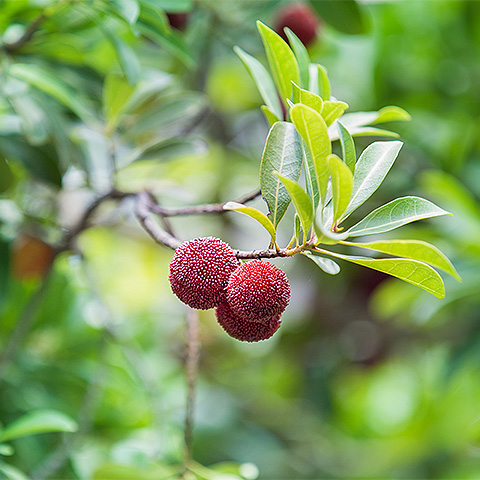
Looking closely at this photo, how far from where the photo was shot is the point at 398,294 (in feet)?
4.13

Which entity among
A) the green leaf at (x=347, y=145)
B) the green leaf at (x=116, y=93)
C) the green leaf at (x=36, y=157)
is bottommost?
the green leaf at (x=36, y=157)

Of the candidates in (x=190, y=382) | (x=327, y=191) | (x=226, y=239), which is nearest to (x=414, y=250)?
(x=327, y=191)

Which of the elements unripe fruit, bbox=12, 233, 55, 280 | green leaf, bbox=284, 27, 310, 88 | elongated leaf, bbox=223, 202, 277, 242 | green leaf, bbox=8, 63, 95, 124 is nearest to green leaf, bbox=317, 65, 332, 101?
green leaf, bbox=284, 27, 310, 88

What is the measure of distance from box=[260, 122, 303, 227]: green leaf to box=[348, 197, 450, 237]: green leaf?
0.25ft

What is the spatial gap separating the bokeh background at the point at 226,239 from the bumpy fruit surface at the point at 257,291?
1.11 ft

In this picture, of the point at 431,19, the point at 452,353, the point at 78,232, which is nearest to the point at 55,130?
the point at 78,232

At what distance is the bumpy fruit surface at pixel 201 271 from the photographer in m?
0.52

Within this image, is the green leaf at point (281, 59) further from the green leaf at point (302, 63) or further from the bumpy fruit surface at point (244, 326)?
the bumpy fruit surface at point (244, 326)

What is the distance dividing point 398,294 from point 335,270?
80 cm

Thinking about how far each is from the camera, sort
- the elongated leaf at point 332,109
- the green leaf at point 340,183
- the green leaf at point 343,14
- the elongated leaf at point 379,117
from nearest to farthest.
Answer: the green leaf at point 340,183 < the elongated leaf at point 332,109 < the elongated leaf at point 379,117 < the green leaf at point 343,14

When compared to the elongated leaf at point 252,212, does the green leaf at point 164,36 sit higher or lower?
higher

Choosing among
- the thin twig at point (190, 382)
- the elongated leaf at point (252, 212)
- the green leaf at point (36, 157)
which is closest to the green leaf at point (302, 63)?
the elongated leaf at point (252, 212)

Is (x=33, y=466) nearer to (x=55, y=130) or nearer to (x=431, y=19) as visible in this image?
(x=55, y=130)

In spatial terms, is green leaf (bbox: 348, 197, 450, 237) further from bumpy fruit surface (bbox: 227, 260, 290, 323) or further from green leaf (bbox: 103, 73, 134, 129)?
green leaf (bbox: 103, 73, 134, 129)
